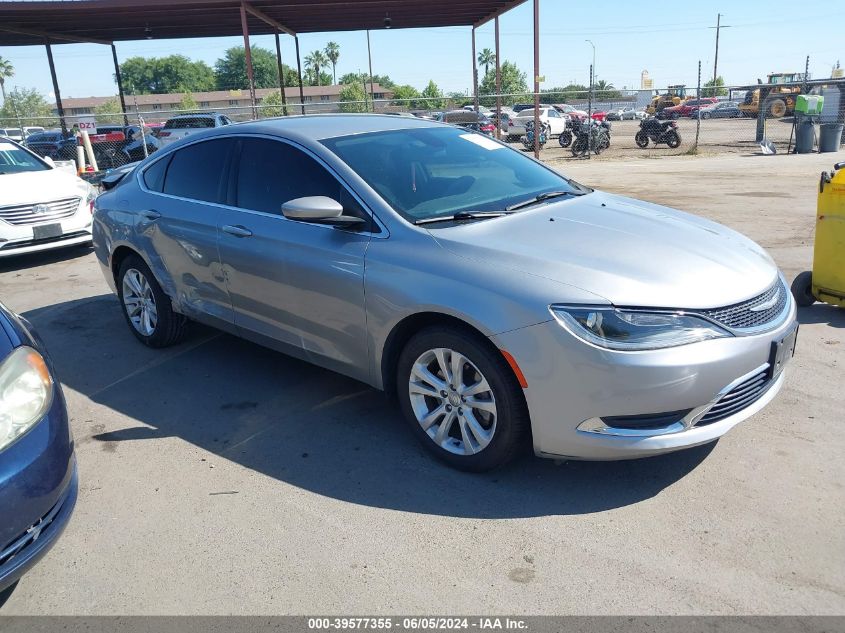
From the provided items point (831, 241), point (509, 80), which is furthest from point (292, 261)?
point (509, 80)

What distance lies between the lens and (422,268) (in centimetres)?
333

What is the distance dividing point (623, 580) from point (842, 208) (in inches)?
158

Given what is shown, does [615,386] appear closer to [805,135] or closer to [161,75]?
[805,135]

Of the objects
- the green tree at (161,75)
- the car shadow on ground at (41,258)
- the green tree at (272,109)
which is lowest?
the car shadow on ground at (41,258)

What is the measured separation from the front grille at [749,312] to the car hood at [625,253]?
0.03 metres

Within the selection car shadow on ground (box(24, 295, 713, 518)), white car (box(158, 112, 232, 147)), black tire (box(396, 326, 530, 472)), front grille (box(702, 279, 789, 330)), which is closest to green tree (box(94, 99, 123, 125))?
white car (box(158, 112, 232, 147))

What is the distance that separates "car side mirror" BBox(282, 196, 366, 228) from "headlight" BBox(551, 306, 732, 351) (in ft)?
4.25

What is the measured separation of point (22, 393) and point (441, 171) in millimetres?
2526

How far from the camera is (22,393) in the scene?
8.66ft

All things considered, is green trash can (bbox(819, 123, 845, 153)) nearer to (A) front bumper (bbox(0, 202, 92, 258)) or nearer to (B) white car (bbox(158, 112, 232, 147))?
(B) white car (bbox(158, 112, 232, 147))

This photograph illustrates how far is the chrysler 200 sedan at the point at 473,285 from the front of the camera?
2902 mm

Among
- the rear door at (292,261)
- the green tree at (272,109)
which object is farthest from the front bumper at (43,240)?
the green tree at (272,109)

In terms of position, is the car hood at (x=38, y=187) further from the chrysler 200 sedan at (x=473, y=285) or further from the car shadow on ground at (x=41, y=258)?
the chrysler 200 sedan at (x=473, y=285)

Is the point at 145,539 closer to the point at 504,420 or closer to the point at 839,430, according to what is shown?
the point at 504,420
